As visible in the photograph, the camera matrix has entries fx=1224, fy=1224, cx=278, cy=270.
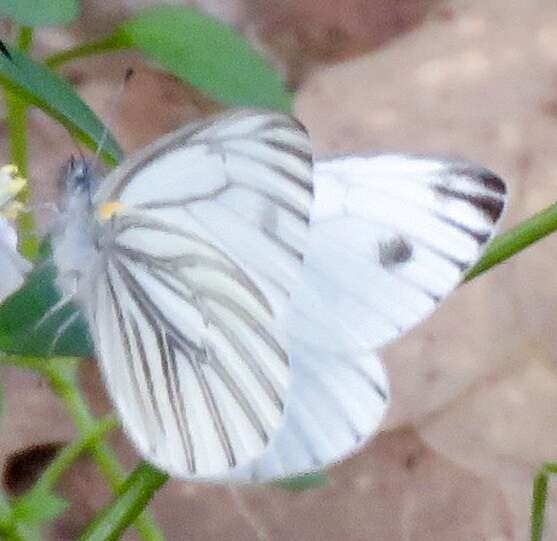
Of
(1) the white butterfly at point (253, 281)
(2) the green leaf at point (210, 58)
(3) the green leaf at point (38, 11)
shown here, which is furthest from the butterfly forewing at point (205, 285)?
(2) the green leaf at point (210, 58)

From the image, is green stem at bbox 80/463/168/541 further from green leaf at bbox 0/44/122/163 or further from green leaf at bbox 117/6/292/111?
green leaf at bbox 117/6/292/111

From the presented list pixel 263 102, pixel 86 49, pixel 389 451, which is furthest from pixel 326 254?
pixel 389 451

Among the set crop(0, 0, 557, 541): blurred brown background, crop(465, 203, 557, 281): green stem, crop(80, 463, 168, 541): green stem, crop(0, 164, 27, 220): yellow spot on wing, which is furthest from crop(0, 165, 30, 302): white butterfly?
crop(0, 0, 557, 541): blurred brown background

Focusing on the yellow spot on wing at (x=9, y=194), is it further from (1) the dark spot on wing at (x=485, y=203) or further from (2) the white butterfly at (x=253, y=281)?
(1) the dark spot on wing at (x=485, y=203)

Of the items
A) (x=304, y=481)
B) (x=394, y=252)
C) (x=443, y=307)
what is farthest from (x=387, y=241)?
(x=443, y=307)

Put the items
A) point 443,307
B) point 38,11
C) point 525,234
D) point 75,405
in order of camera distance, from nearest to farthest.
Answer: point 525,234 → point 38,11 → point 75,405 → point 443,307

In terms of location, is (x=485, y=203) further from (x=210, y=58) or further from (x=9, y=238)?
(x=210, y=58)

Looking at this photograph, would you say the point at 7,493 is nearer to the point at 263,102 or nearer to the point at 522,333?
the point at 263,102
